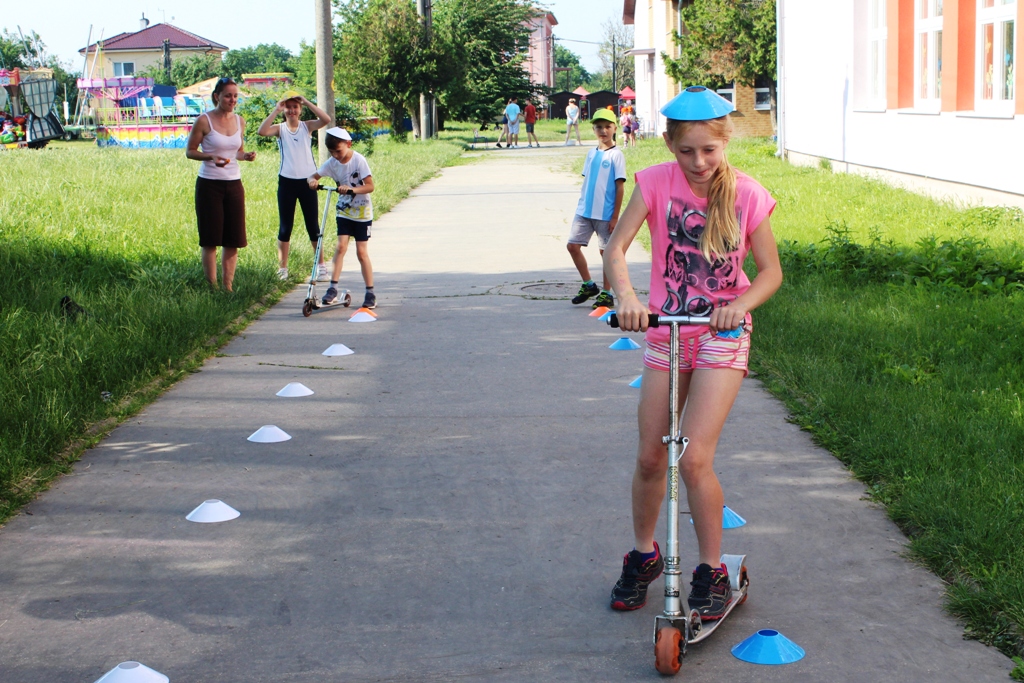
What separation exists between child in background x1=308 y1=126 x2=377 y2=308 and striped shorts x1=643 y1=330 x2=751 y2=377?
5.90 m

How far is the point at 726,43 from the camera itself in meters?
35.4

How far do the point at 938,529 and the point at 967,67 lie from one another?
12.3 metres

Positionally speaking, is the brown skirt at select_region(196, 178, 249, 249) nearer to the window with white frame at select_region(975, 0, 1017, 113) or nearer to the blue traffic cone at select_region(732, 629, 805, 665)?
Answer: the blue traffic cone at select_region(732, 629, 805, 665)

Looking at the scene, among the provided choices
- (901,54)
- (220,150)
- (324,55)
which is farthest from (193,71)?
(220,150)

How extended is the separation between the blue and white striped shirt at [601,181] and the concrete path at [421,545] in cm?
202

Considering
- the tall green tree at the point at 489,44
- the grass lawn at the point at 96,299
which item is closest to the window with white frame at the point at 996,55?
the grass lawn at the point at 96,299

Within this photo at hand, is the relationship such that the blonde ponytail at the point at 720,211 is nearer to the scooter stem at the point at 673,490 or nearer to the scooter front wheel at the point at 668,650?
the scooter stem at the point at 673,490

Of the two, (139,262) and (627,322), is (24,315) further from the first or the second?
(627,322)

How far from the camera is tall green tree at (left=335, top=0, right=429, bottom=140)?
39719 millimetres

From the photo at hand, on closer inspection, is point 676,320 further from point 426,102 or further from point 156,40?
point 156,40

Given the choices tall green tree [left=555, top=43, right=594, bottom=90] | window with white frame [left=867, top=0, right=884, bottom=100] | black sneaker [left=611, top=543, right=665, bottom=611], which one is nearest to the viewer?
black sneaker [left=611, top=543, right=665, bottom=611]

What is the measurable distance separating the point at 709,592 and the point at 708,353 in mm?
785

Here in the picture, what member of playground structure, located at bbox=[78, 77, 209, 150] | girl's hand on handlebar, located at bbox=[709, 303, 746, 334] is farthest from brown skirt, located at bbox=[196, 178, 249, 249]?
playground structure, located at bbox=[78, 77, 209, 150]

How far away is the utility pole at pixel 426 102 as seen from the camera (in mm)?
40531
